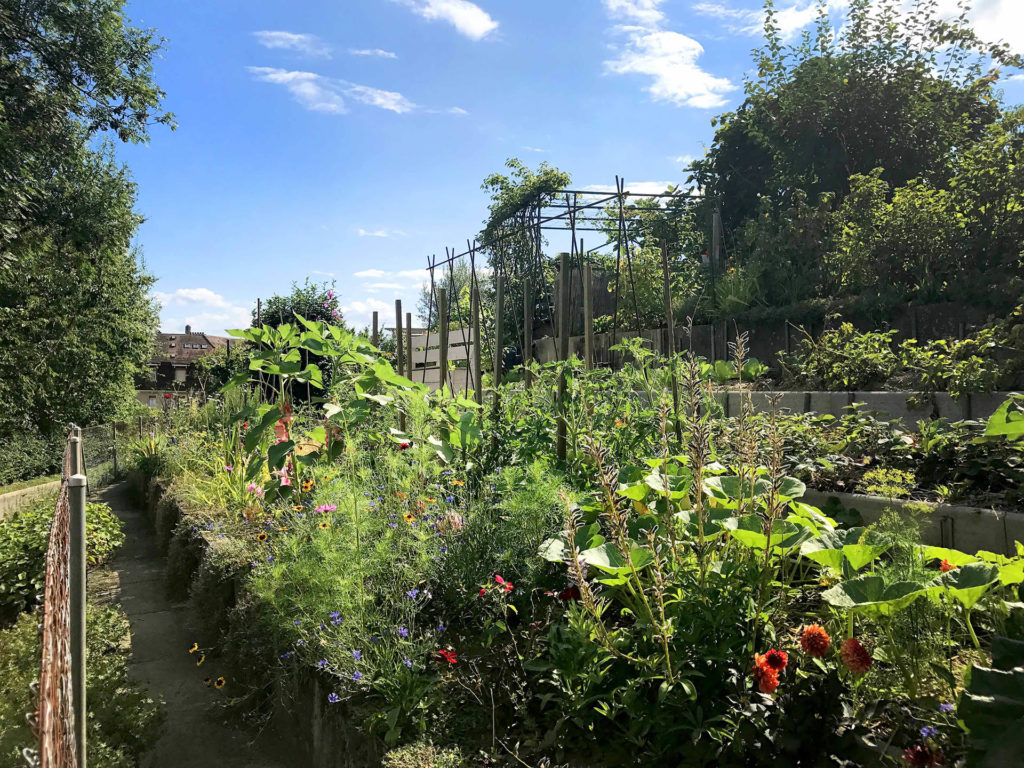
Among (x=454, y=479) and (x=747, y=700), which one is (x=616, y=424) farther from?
(x=747, y=700)

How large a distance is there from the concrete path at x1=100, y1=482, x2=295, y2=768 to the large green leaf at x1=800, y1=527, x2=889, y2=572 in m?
2.20

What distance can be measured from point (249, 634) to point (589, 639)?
2.19m

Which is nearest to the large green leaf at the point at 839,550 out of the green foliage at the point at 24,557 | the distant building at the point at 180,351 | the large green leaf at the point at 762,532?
the large green leaf at the point at 762,532

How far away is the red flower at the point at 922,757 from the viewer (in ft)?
4.06

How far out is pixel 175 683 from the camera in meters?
3.48

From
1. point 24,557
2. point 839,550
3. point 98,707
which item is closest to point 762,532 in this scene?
point 839,550

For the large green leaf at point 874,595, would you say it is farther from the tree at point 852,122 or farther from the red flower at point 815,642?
the tree at point 852,122

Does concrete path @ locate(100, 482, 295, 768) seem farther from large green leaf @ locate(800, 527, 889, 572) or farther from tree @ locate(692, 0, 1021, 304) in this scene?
tree @ locate(692, 0, 1021, 304)

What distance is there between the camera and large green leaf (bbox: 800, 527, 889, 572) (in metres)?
1.53

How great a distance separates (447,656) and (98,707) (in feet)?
5.05

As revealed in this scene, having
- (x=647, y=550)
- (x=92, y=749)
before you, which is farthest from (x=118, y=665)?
(x=647, y=550)

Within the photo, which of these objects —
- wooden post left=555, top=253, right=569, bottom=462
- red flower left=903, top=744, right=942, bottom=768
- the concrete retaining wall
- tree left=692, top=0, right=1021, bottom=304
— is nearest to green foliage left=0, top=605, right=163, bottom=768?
wooden post left=555, top=253, right=569, bottom=462

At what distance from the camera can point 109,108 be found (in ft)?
42.2

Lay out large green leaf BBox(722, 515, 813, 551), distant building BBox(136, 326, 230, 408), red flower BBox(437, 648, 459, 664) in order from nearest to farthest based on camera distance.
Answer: large green leaf BBox(722, 515, 813, 551) → red flower BBox(437, 648, 459, 664) → distant building BBox(136, 326, 230, 408)
